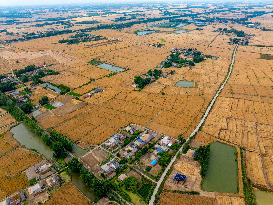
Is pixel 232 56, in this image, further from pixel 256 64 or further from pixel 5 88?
pixel 5 88

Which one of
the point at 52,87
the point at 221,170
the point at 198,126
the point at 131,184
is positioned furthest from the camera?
the point at 52,87

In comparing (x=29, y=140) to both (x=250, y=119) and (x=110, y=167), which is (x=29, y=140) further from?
(x=250, y=119)

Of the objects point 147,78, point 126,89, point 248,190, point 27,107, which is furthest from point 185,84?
point 248,190

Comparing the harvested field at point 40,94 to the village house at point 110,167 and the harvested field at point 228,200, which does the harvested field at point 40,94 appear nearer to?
the village house at point 110,167

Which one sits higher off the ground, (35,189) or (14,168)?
(35,189)

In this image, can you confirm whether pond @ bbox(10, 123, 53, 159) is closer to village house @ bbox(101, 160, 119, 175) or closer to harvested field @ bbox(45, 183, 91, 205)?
harvested field @ bbox(45, 183, 91, 205)

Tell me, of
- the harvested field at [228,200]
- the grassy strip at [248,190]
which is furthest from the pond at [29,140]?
the grassy strip at [248,190]
